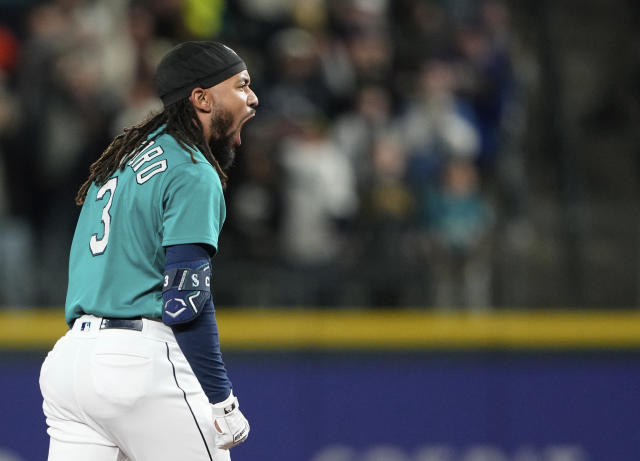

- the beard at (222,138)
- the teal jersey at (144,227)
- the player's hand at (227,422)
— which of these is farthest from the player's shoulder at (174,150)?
the player's hand at (227,422)

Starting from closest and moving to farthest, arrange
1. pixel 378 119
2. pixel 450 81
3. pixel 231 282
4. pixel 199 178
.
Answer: pixel 199 178, pixel 231 282, pixel 378 119, pixel 450 81

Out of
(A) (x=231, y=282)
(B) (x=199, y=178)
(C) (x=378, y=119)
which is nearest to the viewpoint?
(B) (x=199, y=178)

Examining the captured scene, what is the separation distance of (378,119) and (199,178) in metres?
4.56

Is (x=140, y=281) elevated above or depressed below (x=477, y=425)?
above

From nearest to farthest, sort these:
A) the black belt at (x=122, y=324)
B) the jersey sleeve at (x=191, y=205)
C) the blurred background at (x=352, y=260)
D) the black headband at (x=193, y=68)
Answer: the jersey sleeve at (x=191, y=205) → the black belt at (x=122, y=324) → the black headband at (x=193, y=68) → the blurred background at (x=352, y=260)

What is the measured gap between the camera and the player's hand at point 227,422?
3.29 m

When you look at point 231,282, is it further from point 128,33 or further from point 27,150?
point 128,33

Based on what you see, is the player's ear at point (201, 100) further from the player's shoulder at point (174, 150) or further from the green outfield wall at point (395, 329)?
the green outfield wall at point (395, 329)

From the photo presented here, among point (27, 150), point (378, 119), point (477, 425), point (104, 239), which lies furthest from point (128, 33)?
point (104, 239)

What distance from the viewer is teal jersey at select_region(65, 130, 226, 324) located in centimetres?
326

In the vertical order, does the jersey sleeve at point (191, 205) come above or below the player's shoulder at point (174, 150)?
below

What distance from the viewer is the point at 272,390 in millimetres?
6953

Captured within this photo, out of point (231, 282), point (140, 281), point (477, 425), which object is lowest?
point (477, 425)

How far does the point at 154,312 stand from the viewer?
3.34 metres
